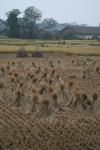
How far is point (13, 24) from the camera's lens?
65.8 meters

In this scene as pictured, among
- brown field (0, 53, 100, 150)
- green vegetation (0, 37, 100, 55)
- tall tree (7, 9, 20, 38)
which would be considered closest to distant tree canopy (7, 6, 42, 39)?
tall tree (7, 9, 20, 38)

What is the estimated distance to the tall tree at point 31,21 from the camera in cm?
6675

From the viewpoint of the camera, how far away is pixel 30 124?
27.6 ft

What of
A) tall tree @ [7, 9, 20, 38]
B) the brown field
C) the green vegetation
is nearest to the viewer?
the brown field

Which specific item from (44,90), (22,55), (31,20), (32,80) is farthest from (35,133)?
(31,20)

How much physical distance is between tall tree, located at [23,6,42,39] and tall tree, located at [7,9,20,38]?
211 cm

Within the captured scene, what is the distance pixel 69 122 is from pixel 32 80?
5387 millimetres

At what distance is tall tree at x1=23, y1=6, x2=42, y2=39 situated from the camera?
66.8 meters

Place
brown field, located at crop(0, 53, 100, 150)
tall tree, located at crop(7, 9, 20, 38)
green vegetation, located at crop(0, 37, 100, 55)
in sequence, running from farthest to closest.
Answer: tall tree, located at crop(7, 9, 20, 38), green vegetation, located at crop(0, 37, 100, 55), brown field, located at crop(0, 53, 100, 150)

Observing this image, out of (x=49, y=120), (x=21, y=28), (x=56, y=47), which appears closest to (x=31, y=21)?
(x=21, y=28)

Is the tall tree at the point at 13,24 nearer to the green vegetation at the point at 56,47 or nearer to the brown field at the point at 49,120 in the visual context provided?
the green vegetation at the point at 56,47

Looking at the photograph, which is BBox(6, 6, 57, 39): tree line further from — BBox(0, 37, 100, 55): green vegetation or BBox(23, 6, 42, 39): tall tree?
BBox(0, 37, 100, 55): green vegetation

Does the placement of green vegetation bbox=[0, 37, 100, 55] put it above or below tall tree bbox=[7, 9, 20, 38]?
below

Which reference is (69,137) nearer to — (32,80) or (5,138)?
(5,138)
